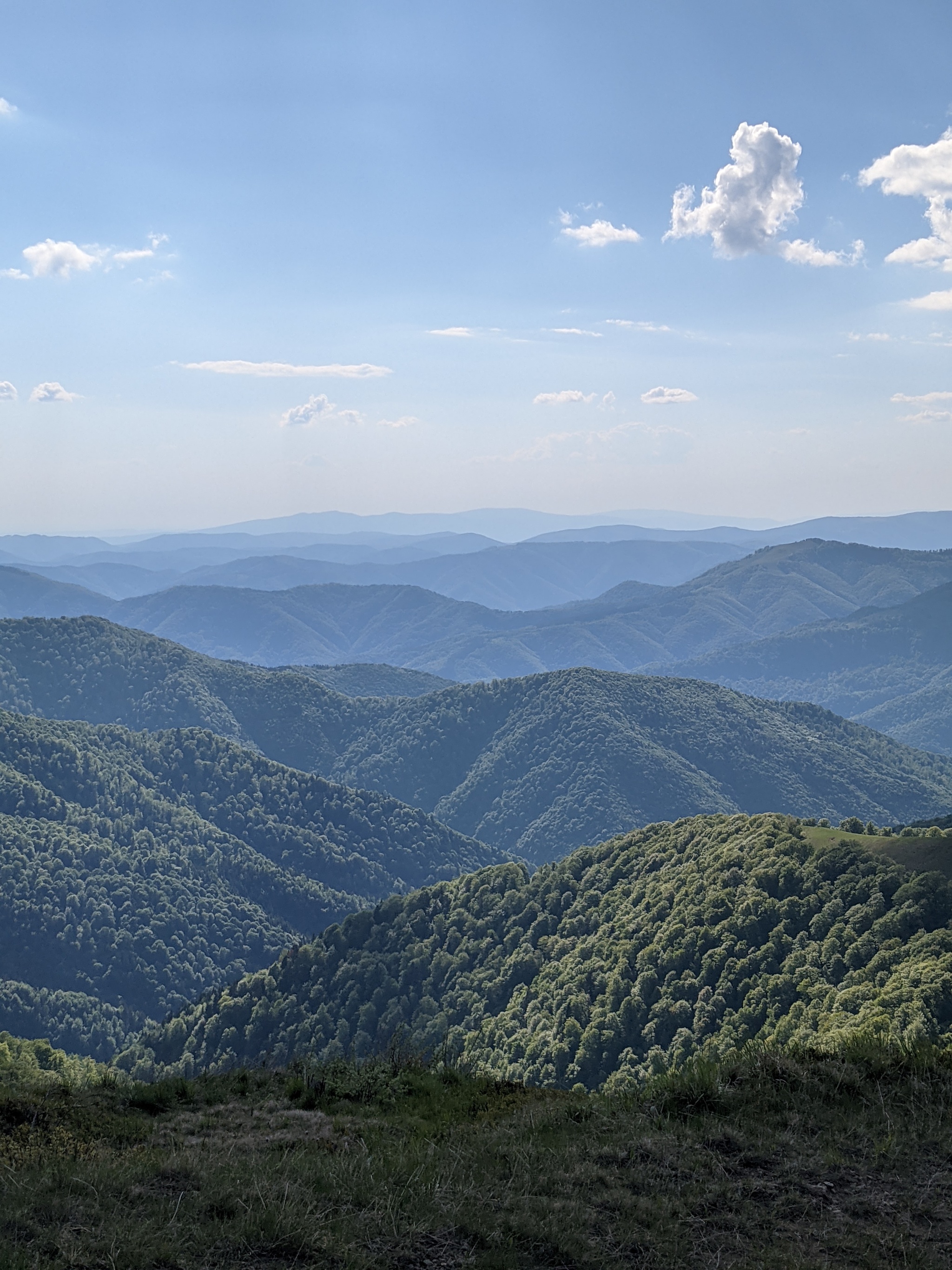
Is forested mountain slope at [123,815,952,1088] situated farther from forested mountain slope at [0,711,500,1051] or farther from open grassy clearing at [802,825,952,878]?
forested mountain slope at [0,711,500,1051]

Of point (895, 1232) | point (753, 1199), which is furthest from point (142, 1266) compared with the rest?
point (895, 1232)

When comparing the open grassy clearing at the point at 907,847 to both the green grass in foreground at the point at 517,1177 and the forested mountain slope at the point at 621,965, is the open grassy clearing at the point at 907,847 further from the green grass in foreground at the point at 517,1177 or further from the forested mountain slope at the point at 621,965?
the green grass in foreground at the point at 517,1177

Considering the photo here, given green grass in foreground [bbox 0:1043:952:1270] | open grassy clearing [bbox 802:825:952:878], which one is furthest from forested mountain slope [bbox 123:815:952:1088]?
green grass in foreground [bbox 0:1043:952:1270]

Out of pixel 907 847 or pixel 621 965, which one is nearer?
pixel 907 847

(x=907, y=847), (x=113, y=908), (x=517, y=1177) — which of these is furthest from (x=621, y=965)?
(x=113, y=908)

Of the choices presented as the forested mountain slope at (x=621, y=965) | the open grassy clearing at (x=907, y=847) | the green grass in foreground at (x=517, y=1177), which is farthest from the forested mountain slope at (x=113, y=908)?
the green grass in foreground at (x=517, y=1177)

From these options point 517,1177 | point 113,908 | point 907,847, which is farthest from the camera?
point 113,908

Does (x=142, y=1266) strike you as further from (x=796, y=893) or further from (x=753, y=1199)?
(x=796, y=893)

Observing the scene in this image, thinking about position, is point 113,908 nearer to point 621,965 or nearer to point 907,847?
point 621,965

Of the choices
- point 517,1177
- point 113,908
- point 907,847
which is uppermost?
point 517,1177
